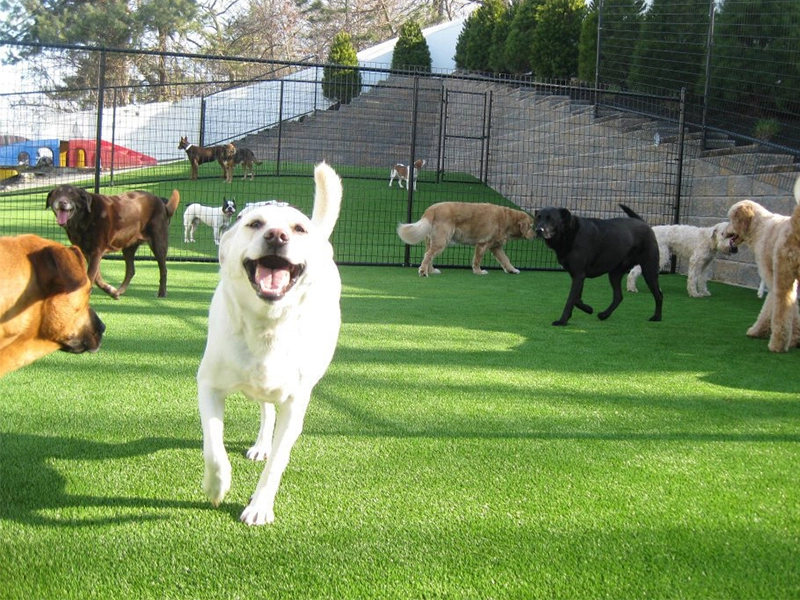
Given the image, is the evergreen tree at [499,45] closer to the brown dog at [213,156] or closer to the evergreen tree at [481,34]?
the evergreen tree at [481,34]

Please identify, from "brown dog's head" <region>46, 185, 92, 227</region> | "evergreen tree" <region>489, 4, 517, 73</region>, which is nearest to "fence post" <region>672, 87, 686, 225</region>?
"brown dog's head" <region>46, 185, 92, 227</region>

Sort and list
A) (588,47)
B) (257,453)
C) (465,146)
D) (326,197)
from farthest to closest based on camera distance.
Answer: (465,146) < (588,47) < (326,197) < (257,453)

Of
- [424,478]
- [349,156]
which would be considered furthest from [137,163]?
[424,478]

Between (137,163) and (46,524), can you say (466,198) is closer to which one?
(137,163)

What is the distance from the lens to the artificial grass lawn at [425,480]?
2.01 meters

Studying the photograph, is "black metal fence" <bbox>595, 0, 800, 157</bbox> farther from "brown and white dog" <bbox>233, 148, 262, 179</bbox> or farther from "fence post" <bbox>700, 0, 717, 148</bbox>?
"brown and white dog" <bbox>233, 148, 262, 179</bbox>

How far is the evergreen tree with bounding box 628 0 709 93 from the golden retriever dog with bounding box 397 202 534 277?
14.4ft

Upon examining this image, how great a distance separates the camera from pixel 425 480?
270cm

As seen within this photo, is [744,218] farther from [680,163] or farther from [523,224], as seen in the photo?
[680,163]

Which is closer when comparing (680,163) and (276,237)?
(276,237)

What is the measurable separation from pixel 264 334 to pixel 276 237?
1.02 ft

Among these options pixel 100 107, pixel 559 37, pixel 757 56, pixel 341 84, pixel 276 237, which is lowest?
pixel 276 237

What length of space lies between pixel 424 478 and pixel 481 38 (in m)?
22.8

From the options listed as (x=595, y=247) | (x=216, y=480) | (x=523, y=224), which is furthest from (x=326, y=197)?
(x=523, y=224)
